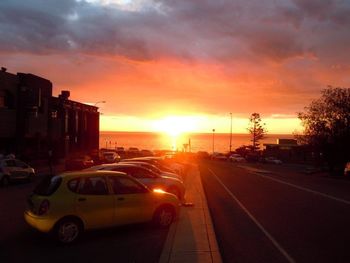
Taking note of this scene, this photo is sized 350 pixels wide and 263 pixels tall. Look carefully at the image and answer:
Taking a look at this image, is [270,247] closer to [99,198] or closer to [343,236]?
[343,236]

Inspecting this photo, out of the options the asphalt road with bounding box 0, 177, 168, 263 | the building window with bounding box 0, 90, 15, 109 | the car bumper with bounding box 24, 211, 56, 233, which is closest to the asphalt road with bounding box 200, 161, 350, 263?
the asphalt road with bounding box 0, 177, 168, 263

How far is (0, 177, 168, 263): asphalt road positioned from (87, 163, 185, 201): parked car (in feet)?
12.8

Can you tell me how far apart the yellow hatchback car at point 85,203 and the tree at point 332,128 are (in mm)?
39507

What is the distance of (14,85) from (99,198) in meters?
37.4

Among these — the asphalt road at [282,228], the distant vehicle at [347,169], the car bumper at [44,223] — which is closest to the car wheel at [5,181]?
the asphalt road at [282,228]

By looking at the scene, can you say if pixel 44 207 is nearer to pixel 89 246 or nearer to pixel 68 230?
pixel 68 230

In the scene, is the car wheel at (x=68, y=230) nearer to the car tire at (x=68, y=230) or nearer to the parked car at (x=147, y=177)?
the car tire at (x=68, y=230)

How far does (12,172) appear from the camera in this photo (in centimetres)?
2830

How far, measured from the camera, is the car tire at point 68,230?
10.9 meters

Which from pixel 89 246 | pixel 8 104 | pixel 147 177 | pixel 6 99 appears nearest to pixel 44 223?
pixel 89 246

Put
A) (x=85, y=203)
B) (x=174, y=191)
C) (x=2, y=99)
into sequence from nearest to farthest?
(x=85, y=203)
(x=174, y=191)
(x=2, y=99)

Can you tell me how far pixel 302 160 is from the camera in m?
94.1

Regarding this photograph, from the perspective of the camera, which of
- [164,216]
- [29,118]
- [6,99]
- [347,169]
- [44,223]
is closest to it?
[44,223]

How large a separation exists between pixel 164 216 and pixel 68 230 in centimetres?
293
